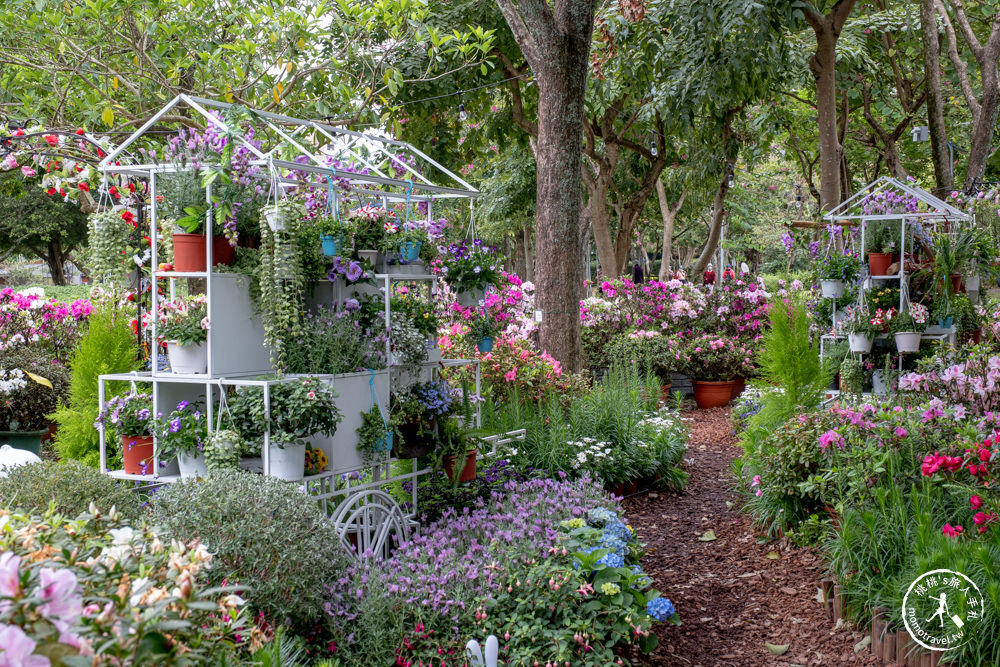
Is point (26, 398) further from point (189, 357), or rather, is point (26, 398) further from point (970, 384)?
point (970, 384)

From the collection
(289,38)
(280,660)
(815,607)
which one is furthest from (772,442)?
(289,38)

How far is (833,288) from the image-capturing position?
7.80 m

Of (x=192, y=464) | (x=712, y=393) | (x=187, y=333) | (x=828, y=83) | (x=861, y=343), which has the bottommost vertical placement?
(x=712, y=393)

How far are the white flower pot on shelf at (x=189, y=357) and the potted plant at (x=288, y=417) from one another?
0.28m

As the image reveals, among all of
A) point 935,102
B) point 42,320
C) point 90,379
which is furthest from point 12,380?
point 935,102

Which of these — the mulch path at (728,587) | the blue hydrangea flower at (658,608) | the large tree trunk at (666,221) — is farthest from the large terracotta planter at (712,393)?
the large tree trunk at (666,221)

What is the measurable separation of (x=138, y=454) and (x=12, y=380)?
9.59 feet

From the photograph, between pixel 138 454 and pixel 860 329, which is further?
pixel 860 329

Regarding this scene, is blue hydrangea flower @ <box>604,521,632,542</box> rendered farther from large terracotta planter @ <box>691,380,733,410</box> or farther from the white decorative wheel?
large terracotta planter @ <box>691,380,733,410</box>

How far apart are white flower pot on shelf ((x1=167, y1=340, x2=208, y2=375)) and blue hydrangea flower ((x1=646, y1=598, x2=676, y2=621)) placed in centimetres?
247

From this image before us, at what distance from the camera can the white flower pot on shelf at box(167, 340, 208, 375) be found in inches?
168

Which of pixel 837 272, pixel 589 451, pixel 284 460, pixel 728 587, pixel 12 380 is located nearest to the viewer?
pixel 284 460

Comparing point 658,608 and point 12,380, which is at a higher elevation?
point 12,380

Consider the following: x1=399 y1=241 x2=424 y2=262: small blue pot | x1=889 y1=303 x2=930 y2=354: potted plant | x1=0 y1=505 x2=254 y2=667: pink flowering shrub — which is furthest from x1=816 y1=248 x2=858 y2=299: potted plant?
x1=0 y1=505 x2=254 y2=667: pink flowering shrub
